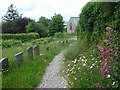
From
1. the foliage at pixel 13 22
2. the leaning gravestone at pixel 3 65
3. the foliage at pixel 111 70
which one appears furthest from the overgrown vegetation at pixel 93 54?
the foliage at pixel 13 22

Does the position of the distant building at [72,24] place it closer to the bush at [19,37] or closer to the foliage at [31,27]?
the foliage at [31,27]

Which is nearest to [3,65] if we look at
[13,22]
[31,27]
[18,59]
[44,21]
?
[18,59]

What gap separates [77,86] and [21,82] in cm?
164

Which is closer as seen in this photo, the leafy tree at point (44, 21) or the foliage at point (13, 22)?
the foliage at point (13, 22)

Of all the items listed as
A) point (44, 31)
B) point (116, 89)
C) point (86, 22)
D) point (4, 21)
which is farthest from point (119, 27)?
point (4, 21)

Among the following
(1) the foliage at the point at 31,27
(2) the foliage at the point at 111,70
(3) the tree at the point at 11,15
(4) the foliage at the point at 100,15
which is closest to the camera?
(2) the foliage at the point at 111,70

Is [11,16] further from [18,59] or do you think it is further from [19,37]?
[18,59]

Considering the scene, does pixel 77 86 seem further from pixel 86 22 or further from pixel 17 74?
pixel 86 22

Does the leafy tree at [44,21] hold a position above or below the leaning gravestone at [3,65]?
above

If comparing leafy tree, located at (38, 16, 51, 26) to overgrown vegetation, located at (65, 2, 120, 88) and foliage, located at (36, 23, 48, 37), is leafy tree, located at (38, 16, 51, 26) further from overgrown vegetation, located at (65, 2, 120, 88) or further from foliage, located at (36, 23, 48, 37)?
overgrown vegetation, located at (65, 2, 120, 88)

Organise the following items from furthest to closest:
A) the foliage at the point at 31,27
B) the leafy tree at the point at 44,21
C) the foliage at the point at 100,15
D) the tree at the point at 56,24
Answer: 1. the leafy tree at the point at 44,21
2. the foliage at the point at 31,27
3. the tree at the point at 56,24
4. the foliage at the point at 100,15

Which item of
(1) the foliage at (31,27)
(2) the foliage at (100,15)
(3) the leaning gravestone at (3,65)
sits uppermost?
(1) the foliage at (31,27)

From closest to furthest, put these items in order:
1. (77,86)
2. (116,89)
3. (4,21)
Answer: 1. (116,89)
2. (77,86)
3. (4,21)

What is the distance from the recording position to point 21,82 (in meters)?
3.59
